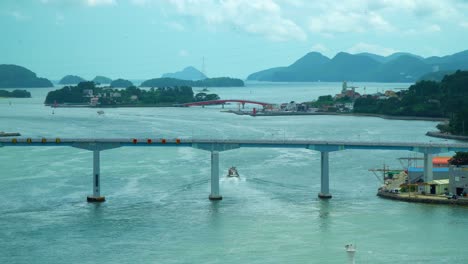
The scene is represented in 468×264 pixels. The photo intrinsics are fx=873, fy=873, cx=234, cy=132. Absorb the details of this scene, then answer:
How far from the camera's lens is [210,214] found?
64.4ft

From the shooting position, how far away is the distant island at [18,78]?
136125 millimetres

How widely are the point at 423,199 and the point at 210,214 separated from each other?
5.39 meters

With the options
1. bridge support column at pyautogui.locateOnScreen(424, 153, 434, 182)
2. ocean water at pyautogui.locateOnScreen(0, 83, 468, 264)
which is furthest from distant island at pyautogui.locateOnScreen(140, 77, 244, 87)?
bridge support column at pyautogui.locateOnScreen(424, 153, 434, 182)

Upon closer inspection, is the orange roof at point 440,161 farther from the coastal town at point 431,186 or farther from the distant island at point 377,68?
the distant island at point 377,68

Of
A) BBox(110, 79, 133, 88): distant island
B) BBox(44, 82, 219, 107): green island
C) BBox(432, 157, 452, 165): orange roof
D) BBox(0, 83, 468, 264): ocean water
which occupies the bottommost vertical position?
BBox(0, 83, 468, 264): ocean water

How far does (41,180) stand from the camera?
2483 centimetres

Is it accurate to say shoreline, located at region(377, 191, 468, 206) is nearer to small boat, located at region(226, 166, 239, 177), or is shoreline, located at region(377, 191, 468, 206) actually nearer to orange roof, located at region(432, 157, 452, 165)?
orange roof, located at region(432, 157, 452, 165)

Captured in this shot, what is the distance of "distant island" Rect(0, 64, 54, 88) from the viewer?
447 feet

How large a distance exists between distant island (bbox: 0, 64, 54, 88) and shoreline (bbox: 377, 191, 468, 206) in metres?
120

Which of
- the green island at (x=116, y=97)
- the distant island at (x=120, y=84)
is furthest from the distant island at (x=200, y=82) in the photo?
the green island at (x=116, y=97)

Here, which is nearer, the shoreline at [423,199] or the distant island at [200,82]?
the shoreline at [423,199]

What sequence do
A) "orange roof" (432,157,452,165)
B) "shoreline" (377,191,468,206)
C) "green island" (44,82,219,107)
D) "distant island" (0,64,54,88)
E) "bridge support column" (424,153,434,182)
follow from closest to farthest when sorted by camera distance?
"shoreline" (377,191,468,206) < "bridge support column" (424,153,434,182) < "orange roof" (432,157,452,165) < "green island" (44,82,219,107) < "distant island" (0,64,54,88)

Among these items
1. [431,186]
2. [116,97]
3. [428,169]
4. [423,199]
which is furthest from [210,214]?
[116,97]

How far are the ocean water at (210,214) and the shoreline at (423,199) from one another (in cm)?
31
